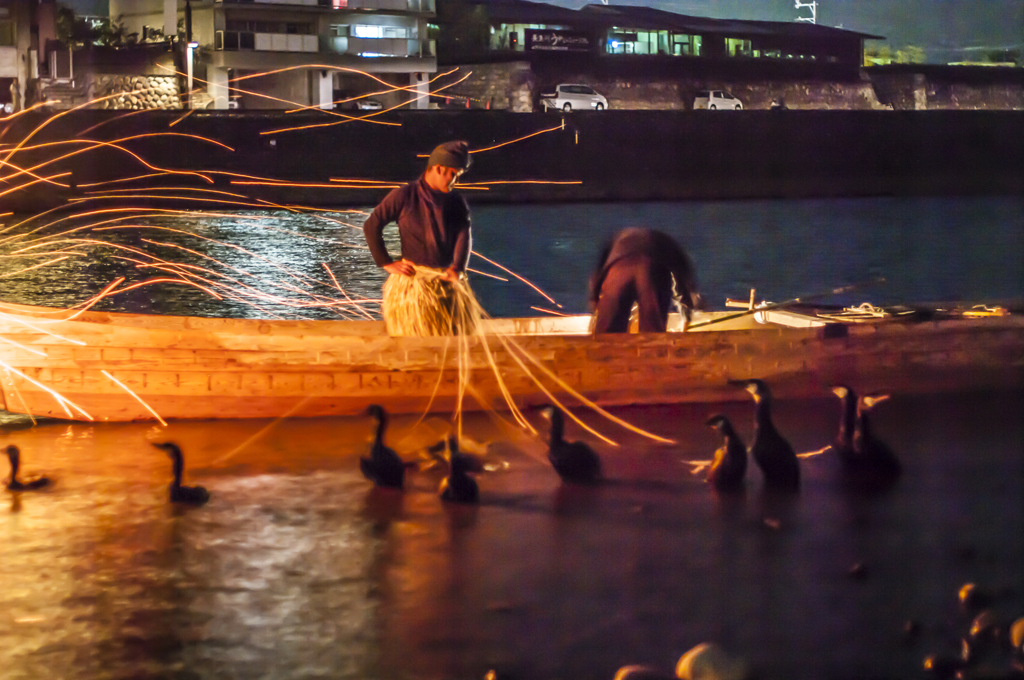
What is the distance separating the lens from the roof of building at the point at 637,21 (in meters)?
51.3

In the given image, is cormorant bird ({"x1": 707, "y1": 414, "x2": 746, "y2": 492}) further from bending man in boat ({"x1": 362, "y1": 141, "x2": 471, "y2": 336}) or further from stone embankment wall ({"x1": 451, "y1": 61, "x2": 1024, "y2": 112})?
stone embankment wall ({"x1": 451, "y1": 61, "x2": 1024, "y2": 112})

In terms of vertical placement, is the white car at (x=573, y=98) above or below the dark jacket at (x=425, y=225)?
above

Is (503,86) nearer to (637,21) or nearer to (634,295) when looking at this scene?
(637,21)

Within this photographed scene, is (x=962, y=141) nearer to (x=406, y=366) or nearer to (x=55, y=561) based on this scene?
(x=406, y=366)

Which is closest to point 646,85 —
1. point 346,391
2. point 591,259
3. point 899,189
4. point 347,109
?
point 899,189

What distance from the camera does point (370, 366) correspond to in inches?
315

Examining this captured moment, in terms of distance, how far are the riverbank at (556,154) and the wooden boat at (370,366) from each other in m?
21.1

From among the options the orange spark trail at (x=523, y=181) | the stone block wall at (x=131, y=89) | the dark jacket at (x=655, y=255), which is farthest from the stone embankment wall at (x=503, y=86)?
the dark jacket at (x=655, y=255)

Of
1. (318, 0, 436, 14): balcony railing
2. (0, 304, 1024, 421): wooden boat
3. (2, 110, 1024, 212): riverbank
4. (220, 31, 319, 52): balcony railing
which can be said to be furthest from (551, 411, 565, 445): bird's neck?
(318, 0, 436, 14): balcony railing

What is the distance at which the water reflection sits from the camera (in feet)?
15.8

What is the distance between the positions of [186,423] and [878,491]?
14.9ft

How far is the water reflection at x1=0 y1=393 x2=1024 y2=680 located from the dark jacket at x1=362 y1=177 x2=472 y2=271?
1.25 m

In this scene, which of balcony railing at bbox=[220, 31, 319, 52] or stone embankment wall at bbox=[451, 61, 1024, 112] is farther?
stone embankment wall at bbox=[451, 61, 1024, 112]

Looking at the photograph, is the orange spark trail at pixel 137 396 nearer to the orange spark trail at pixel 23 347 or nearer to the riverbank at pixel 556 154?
the orange spark trail at pixel 23 347
